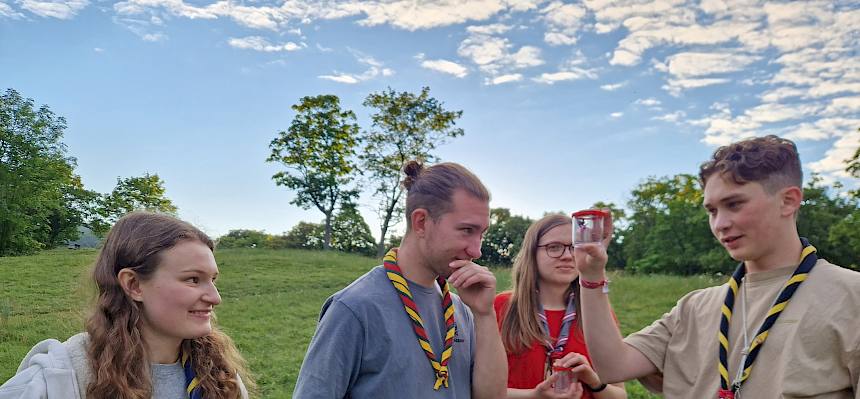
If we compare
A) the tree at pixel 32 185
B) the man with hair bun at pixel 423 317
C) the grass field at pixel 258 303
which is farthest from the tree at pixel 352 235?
the man with hair bun at pixel 423 317

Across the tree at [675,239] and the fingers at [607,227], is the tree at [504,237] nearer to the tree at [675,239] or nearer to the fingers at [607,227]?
the tree at [675,239]

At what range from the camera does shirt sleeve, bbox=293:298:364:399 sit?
3016 millimetres

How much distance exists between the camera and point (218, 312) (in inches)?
605

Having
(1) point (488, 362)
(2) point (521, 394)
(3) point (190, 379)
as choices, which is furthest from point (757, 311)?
(3) point (190, 379)

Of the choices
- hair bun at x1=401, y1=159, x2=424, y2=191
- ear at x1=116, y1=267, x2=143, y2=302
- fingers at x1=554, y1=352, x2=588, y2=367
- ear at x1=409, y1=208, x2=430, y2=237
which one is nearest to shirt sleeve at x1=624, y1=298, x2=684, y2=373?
fingers at x1=554, y1=352, x2=588, y2=367

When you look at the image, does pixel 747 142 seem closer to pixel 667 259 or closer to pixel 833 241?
pixel 833 241

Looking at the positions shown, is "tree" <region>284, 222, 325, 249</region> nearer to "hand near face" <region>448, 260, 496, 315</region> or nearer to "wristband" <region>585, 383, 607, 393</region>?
"wristband" <region>585, 383, 607, 393</region>

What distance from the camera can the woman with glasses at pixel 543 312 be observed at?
4551 millimetres

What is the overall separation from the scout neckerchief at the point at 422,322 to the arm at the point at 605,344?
0.78 metres

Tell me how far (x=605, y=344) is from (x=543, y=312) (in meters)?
1.06

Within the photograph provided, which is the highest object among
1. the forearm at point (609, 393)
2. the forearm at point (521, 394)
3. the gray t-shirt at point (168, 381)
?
the gray t-shirt at point (168, 381)

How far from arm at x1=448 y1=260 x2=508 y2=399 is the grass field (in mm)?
2148

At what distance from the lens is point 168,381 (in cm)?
339

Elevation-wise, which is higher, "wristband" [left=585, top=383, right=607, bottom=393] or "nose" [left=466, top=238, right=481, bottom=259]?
"nose" [left=466, top=238, right=481, bottom=259]
